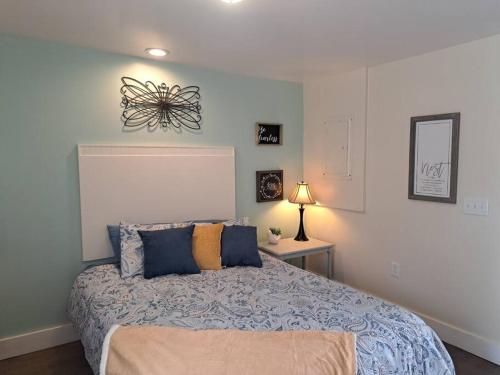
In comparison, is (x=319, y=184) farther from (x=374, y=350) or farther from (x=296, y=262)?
(x=374, y=350)

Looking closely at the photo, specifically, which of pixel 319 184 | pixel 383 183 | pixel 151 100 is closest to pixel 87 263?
pixel 151 100

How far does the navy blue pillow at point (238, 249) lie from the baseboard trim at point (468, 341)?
1.51 meters

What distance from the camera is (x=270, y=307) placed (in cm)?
208

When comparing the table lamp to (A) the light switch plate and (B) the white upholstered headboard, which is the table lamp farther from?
(A) the light switch plate

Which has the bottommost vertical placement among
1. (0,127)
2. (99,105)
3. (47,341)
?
(47,341)

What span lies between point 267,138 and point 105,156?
5.40ft

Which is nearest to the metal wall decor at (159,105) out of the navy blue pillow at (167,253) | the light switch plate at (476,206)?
the navy blue pillow at (167,253)

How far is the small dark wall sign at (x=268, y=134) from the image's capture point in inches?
146

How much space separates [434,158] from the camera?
2.81m

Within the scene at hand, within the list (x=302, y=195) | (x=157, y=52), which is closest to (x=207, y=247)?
(x=302, y=195)

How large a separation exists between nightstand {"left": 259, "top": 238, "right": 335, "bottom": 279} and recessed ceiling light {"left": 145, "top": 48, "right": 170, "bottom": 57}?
197 centimetres

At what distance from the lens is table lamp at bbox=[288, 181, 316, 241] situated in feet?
12.3

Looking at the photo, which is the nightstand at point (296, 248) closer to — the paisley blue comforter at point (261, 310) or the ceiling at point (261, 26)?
the paisley blue comforter at point (261, 310)

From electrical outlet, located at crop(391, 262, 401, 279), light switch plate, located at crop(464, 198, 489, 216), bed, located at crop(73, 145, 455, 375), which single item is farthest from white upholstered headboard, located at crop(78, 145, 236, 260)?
light switch plate, located at crop(464, 198, 489, 216)
